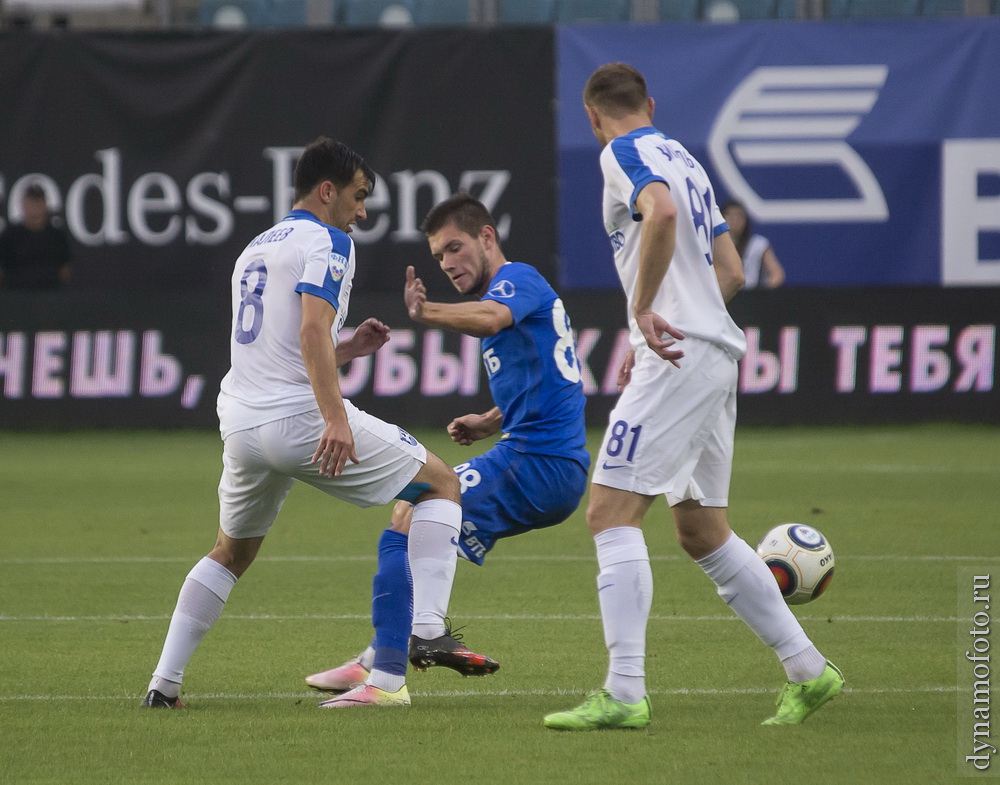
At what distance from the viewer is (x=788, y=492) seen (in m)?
11.4

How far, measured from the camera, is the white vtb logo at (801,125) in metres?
19.0

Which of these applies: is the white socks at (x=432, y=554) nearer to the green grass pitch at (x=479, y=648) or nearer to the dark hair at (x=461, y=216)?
the green grass pitch at (x=479, y=648)

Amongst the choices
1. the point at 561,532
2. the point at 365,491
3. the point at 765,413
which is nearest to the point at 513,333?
Answer: the point at 365,491

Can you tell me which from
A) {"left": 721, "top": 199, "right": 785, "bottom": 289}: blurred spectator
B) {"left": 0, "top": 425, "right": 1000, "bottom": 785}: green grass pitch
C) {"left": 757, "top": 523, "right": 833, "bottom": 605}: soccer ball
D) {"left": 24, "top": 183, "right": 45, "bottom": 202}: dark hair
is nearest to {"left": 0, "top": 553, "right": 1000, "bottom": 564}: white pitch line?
{"left": 0, "top": 425, "right": 1000, "bottom": 785}: green grass pitch

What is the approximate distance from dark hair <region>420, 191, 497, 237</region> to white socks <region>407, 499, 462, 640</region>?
1137 millimetres

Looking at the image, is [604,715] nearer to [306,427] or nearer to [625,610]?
[625,610]

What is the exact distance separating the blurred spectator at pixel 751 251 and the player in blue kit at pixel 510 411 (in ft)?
34.1

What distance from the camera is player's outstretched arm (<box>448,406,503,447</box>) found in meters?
6.06

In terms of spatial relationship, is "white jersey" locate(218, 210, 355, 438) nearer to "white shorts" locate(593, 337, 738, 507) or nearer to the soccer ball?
"white shorts" locate(593, 337, 738, 507)

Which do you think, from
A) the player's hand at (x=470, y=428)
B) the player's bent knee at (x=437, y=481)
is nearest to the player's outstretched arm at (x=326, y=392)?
the player's bent knee at (x=437, y=481)

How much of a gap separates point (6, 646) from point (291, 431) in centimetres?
224

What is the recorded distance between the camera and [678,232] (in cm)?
505

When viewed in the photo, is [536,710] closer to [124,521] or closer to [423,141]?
[124,521]

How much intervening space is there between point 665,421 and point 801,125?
14866 millimetres
